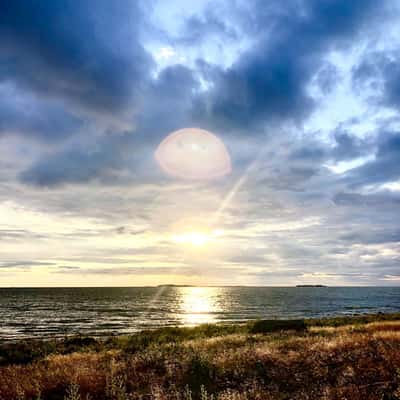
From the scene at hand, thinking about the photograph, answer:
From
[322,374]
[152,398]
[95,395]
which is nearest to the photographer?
[152,398]

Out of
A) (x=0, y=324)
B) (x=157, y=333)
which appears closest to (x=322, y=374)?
(x=157, y=333)

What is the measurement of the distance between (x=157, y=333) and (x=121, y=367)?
80.4ft

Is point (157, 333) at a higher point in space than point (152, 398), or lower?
lower

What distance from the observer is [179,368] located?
11.0 meters

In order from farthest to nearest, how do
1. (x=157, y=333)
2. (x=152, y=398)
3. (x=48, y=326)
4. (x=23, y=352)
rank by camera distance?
(x=48, y=326), (x=157, y=333), (x=23, y=352), (x=152, y=398)

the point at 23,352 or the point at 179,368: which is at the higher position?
the point at 179,368

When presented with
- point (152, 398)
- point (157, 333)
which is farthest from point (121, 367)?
point (157, 333)

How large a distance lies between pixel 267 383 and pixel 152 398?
3063 millimetres

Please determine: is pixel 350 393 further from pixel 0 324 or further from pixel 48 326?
Answer: pixel 0 324

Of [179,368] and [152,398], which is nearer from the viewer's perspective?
[152,398]

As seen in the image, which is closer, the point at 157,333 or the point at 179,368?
the point at 179,368

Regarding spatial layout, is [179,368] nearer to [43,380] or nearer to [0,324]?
[43,380]

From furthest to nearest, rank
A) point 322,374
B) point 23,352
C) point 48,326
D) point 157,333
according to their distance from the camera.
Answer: point 48,326
point 157,333
point 23,352
point 322,374

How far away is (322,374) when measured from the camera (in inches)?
385
